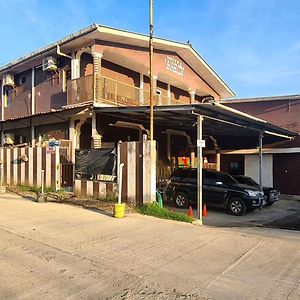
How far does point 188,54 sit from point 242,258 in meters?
17.8

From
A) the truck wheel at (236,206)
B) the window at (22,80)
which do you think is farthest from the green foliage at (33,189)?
the window at (22,80)

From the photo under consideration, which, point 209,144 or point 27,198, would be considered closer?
point 27,198

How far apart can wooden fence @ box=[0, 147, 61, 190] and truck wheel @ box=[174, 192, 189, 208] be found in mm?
5035

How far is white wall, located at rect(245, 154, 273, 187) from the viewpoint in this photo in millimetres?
22484

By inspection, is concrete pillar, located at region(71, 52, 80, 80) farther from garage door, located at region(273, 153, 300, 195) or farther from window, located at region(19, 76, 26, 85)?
garage door, located at region(273, 153, 300, 195)

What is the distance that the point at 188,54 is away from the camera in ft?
73.3

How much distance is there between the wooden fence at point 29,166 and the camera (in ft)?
49.2

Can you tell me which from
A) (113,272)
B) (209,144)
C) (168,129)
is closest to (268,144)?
(209,144)

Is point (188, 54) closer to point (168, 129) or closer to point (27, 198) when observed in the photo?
point (168, 129)

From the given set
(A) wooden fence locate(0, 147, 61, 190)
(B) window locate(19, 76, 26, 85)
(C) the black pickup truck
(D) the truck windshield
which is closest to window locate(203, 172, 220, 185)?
(C) the black pickup truck

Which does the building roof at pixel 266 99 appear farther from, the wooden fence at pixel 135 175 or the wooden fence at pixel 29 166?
the wooden fence at pixel 29 166

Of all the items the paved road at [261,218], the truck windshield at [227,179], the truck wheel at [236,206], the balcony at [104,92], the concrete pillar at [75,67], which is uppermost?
the concrete pillar at [75,67]

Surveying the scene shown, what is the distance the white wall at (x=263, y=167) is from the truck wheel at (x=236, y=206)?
9.33 meters

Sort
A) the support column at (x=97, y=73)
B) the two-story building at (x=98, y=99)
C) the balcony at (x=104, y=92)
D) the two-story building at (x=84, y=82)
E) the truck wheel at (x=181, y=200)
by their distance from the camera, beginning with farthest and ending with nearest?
1. the two-story building at (x=84, y=82)
2. the balcony at (x=104, y=92)
3. the two-story building at (x=98, y=99)
4. the support column at (x=97, y=73)
5. the truck wheel at (x=181, y=200)
